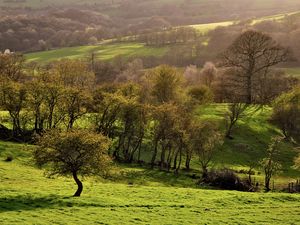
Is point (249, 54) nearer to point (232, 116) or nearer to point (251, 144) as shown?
point (232, 116)

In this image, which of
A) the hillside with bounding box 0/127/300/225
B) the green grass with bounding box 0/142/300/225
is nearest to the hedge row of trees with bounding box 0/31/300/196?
the hillside with bounding box 0/127/300/225

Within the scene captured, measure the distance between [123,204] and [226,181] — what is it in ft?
82.8

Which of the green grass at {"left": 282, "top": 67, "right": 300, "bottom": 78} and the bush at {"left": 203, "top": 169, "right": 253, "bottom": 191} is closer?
the bush at {"left": 203, "top": 169, "right": 253, "bottom": 191}

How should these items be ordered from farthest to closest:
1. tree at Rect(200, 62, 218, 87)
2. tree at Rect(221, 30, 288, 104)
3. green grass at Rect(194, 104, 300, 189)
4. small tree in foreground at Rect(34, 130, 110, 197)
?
tree at Rect(200, 62, 218, 87) < tree at Rect(221, 30, 288, 104) < green grass at Rect(194, 104, 300, 189) < small tree in foreground at Rect(34, 130, 110, 197)

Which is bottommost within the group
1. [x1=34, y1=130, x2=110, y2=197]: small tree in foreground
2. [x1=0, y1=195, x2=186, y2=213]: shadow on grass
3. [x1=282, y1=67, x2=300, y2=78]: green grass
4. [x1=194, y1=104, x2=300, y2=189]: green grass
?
[x1=194, y1=104, x2=300, y2=189]: green grass

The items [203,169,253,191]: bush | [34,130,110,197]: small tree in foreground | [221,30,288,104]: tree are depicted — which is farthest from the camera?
[221,30,288,104]: tree

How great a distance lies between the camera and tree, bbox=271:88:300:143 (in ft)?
297

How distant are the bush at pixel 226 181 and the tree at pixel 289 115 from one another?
105ft

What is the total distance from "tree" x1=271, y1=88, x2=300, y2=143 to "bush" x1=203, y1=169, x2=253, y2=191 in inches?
1261

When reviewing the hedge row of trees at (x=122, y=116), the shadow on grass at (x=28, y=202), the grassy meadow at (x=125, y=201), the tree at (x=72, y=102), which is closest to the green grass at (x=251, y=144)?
the hedge row of trees at (x=122, y=116)

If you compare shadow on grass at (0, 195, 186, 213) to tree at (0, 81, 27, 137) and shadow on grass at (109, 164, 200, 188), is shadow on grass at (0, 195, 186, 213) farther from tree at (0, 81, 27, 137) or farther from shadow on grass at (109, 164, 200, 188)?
tree at (0, 81, 27, 137)

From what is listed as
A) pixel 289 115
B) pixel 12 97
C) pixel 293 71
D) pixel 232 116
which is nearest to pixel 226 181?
pixel 232 116

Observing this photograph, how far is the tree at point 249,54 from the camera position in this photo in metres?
112

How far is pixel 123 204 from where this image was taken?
140ft
